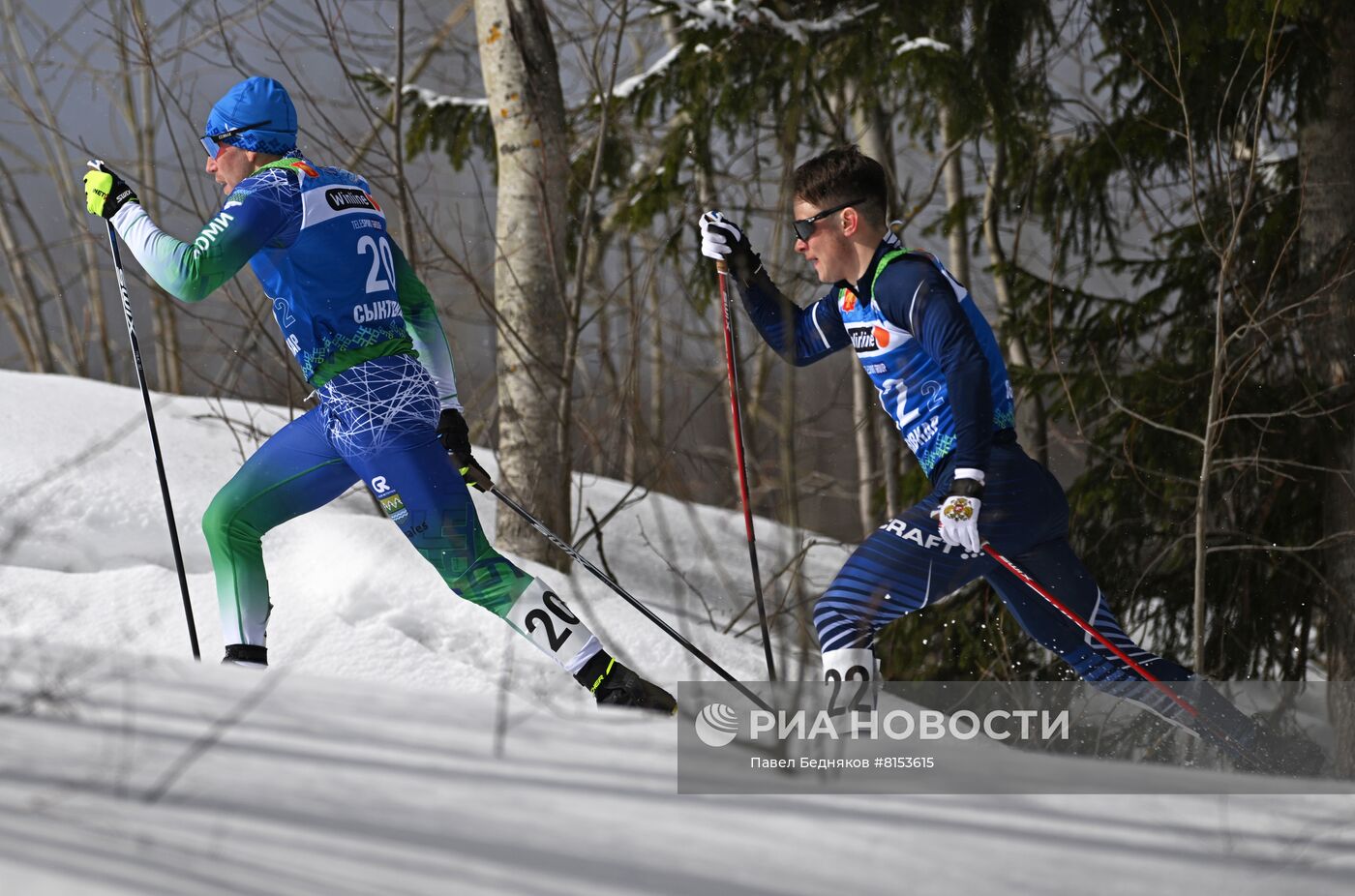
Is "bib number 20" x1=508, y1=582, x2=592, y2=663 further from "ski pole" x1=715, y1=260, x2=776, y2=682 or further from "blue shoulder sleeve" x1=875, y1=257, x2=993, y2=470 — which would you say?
"blue shoulder sleeve" x1=875, y1=257, x2=993, y2=470

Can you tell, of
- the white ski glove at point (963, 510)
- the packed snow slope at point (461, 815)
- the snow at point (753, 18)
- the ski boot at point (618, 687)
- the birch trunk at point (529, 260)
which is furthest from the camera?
the snow at point (753, 18)

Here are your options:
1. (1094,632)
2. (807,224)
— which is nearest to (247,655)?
(807,224)

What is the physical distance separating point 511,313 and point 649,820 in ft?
13.8

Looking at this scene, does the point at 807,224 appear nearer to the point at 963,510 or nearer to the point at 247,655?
the point at 963,510

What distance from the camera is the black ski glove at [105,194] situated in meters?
3.12

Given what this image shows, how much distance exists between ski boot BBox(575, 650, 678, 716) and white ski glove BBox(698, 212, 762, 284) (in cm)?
124

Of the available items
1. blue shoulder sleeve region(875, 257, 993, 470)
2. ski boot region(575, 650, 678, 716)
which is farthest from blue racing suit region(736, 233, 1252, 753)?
ski boot region(575, 650, 678, 716)

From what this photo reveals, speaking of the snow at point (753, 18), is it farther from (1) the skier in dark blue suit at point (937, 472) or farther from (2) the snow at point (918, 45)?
(1) the skier in dark blue suit at point (937, 472)

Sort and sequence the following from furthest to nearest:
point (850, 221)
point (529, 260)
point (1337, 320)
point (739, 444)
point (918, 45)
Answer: point (918, 45), point (1337, 320), point (529, 260), point (739, 444), point (850, 221)

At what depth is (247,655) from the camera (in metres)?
3.24

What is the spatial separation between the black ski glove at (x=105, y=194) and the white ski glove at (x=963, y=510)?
2.35 meters

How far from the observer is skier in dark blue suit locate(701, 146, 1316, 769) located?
2.91 meters

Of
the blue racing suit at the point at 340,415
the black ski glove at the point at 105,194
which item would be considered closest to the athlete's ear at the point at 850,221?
the blue racing suit at the point at 340,415

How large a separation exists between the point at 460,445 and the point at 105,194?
120 cm
